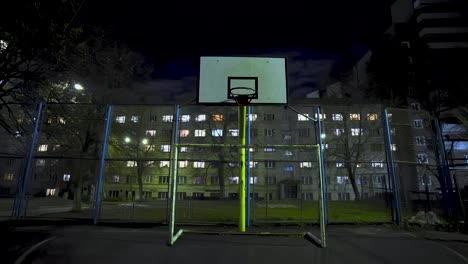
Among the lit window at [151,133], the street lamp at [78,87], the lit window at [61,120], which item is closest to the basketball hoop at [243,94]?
the lit window at [151,133]

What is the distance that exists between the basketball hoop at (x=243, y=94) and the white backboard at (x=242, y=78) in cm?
10

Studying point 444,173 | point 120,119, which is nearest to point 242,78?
point 444,173

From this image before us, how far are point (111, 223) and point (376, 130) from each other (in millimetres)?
21354

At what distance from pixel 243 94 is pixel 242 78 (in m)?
0.48

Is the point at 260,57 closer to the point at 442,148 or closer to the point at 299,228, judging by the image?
the point at 299,228

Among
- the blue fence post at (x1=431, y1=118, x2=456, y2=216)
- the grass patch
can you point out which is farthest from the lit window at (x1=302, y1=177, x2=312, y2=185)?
the blue fence post at (x1=431, y1=118, x2=456, y2=216)

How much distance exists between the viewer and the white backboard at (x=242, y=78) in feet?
23.5

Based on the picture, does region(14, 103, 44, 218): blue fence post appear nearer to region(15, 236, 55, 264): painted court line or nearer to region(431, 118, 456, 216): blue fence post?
region(15, 236, 55, 264): painted court line

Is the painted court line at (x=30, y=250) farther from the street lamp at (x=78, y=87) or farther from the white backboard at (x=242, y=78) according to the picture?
the street lamp at (x=78, y=87)

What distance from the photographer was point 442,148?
9461mm

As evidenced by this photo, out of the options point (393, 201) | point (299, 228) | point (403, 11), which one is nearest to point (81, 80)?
point (299, 228)

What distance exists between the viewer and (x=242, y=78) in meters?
7.25

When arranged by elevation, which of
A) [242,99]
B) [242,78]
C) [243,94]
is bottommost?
[242,99]

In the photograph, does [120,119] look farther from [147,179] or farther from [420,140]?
[420,140]
